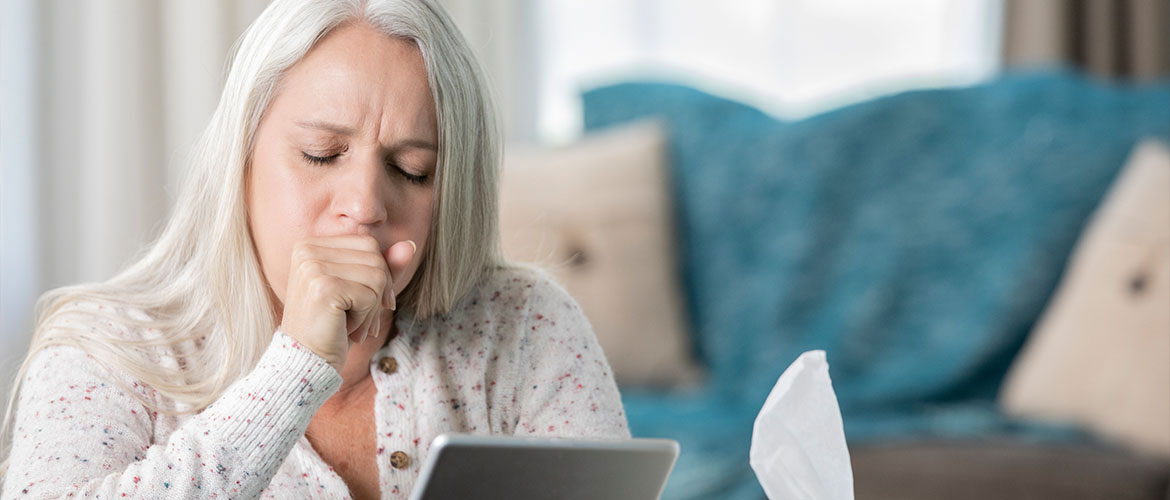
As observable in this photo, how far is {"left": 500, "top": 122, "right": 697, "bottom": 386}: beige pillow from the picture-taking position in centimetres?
237

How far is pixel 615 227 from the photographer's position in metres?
2.41

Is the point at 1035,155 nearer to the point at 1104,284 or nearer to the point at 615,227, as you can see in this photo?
the point at 1104,284

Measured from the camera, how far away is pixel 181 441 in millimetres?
878

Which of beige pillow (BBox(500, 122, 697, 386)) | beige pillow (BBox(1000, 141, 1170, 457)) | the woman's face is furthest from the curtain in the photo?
beige pillow (BBox(1000, 141, 1170, 457))

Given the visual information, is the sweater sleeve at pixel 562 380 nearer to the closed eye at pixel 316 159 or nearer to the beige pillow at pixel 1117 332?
the closed eye at pixel 316 159

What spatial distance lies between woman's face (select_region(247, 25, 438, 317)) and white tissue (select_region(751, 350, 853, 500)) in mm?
333

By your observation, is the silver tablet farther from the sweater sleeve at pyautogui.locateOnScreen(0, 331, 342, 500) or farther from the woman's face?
the woman's face

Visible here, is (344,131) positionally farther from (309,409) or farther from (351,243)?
(309,409)

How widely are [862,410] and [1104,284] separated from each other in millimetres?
480

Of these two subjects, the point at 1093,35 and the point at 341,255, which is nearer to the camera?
the point at 341,255

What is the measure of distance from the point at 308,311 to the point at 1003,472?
120 cm

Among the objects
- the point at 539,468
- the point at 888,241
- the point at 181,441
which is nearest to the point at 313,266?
the point at 181,441

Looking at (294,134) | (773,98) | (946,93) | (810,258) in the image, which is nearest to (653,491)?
(294,134)

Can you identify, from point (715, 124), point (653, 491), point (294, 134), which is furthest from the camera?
point (715, 124)
